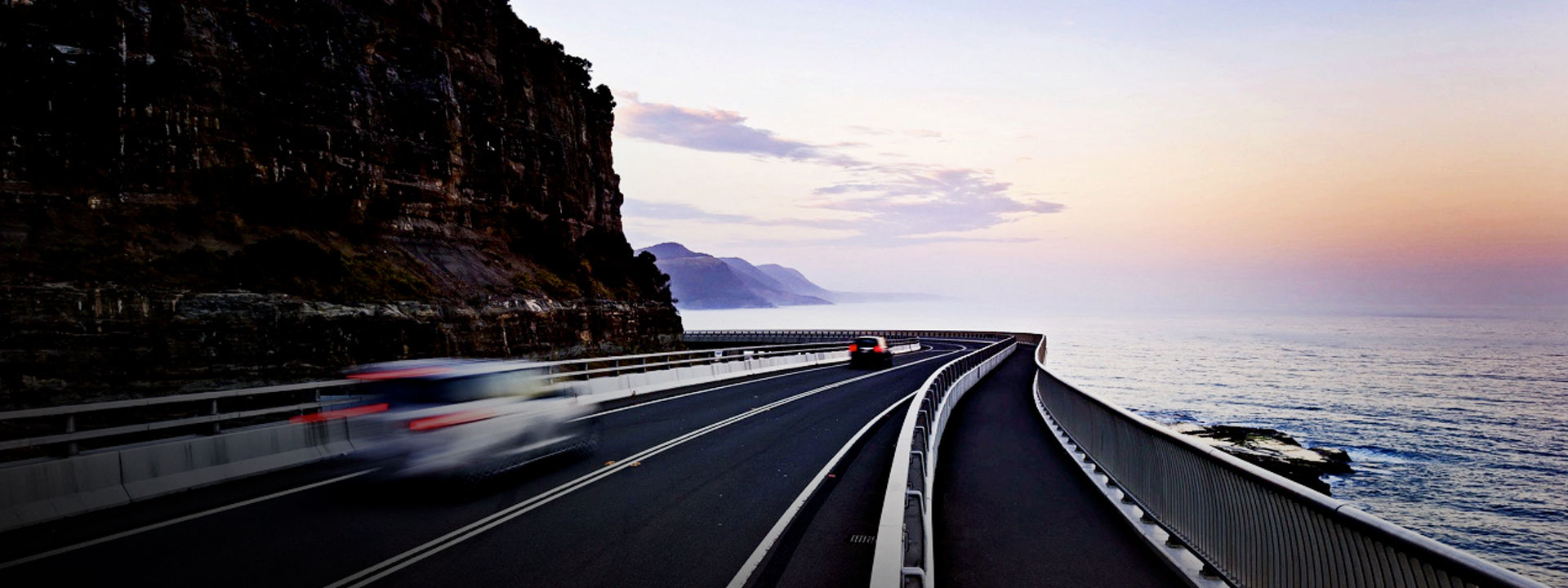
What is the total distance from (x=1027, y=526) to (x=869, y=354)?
31.1 m

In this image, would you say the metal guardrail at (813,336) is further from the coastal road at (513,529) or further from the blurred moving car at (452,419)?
the blurred moving car at (452,419)

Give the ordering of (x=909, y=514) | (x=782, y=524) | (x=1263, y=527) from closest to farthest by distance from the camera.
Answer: (x=1263, y=527)
(x=909, y=514)
(x=782, y=524)

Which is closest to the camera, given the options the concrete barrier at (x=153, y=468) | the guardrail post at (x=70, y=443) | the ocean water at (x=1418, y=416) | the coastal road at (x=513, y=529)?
the coastal road at (x=513, y=529)

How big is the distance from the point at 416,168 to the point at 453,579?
50.0 metres

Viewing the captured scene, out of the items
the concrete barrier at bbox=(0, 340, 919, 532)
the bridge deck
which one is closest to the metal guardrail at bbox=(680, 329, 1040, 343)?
the bridge deck

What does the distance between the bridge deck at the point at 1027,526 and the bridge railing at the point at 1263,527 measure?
488mm

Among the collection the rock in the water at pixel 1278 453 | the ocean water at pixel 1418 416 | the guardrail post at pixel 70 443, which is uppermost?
the guardrail post at pixel 70 443

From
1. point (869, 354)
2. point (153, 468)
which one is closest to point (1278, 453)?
point (869, 354)

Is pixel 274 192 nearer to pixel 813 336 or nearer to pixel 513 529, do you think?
pixel 513 529

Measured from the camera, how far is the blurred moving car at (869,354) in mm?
40031

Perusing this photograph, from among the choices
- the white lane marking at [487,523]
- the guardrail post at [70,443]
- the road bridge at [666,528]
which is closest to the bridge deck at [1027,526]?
the road bridge at [666,528]

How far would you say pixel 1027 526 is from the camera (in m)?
9.15

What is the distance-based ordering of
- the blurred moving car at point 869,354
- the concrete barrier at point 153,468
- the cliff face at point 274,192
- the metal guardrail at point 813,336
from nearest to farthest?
the concrete barrier at point 153,468
the cliff face at point 274,192
the blurred moving car at point 869,354
the metal guardrail at point 813,336

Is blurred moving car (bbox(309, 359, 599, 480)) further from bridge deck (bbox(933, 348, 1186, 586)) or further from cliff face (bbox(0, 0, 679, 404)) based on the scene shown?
cliff face (bbox(0, 0, 679, 404))
